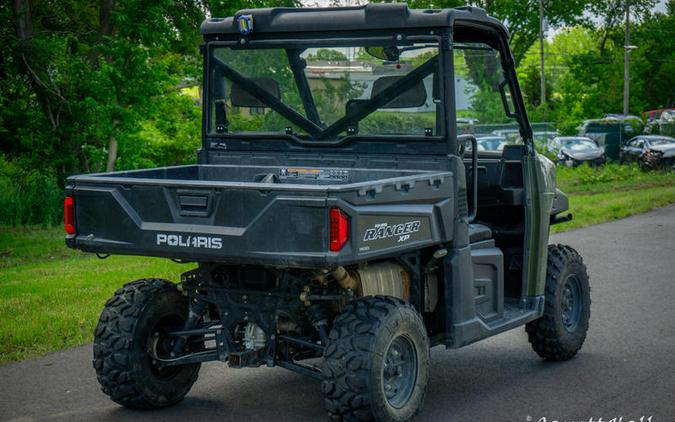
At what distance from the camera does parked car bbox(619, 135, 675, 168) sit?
32.0 m

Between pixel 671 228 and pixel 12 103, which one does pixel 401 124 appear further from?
pixel 12 103

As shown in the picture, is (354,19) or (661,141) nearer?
(354,19)

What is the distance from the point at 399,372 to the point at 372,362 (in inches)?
16.1

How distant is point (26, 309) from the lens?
373 inches

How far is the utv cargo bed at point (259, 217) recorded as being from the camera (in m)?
5.53

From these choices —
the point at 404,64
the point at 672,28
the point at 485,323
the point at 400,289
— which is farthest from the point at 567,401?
the point at 672,28

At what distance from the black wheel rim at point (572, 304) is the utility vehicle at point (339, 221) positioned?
0.01m

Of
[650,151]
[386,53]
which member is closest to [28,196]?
[386,53]

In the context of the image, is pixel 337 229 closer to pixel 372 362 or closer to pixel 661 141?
pixel 372 362

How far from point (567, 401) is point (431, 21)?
2.50 metres

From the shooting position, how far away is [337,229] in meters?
5.48

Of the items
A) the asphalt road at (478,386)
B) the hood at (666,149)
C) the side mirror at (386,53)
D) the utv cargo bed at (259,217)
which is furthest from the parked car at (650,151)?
the utv cargo bed at (259,217)

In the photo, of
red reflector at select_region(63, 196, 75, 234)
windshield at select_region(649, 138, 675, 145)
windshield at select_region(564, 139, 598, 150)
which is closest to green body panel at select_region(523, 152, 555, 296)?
red reflector at select_region(63, 196, 75, 234)

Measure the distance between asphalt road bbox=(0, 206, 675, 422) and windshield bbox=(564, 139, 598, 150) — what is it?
92.5 ft
